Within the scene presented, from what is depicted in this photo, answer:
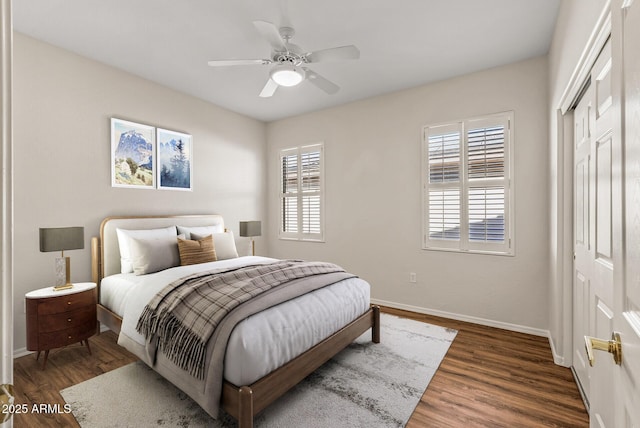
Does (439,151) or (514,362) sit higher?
(439,151)

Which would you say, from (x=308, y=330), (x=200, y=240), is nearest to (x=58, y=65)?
(x=200, y=240)

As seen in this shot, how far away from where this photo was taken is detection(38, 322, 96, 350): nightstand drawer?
8.04 feet

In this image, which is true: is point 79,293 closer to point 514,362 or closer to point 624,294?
point 624,294

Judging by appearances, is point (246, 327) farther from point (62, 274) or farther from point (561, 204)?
point (561, 204)

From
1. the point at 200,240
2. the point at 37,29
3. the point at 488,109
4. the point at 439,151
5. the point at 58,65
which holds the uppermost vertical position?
the point at 37,29

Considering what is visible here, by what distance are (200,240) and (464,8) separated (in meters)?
3.35

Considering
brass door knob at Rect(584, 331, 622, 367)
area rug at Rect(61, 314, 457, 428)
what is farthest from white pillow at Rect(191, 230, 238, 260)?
brass door knob at Rect(584, 331, 622, 367)

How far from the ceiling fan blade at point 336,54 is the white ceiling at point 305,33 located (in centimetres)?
33

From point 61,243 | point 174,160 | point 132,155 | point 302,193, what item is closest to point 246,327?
point 61,243

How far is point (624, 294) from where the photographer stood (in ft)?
2.54

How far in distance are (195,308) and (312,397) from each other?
3.30 ft

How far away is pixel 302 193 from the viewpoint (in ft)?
16.3

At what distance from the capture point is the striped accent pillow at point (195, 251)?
328 centimetres

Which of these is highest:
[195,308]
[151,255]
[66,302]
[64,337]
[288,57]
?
[288,57]
